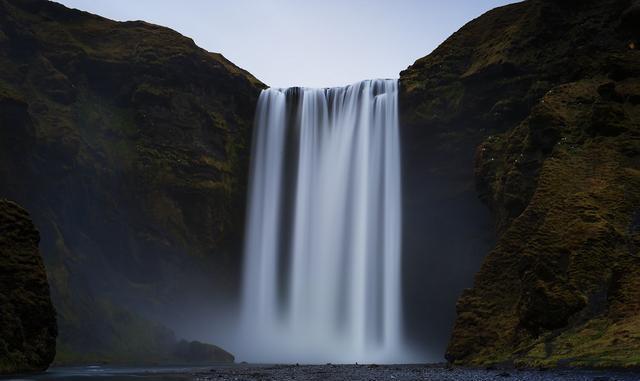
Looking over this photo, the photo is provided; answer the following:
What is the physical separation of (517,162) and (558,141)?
10.1ft

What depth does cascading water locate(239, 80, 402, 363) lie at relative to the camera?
51719 mm

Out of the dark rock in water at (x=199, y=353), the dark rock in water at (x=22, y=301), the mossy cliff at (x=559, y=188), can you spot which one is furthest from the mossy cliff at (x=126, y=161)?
the mossy cliff at (x=559, y=188)

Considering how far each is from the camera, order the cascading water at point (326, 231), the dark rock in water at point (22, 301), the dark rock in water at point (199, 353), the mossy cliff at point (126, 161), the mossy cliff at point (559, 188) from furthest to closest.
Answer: the cascading water at point (326, 231), the mossy cliff at point (126, 161), the dark rock in water at point (199, 353), the dark rock in water at point (22, 301), the mossy cliff at point (559, 188)

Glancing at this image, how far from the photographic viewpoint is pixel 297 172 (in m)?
58.2

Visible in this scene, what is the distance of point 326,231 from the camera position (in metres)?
55.0

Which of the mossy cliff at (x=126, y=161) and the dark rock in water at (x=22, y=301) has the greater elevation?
the mossy cliff at (x=126, y=161)

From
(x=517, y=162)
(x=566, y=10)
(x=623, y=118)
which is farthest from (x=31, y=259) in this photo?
(x=566, y=10)

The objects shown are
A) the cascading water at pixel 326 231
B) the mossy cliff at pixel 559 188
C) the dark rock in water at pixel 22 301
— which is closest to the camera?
the mossy cliff at pixel 559 188

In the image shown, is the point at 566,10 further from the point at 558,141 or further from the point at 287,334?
the point at 287,334

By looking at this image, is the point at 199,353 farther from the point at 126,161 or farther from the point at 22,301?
the point at 22,301

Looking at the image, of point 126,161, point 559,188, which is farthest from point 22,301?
point 126,161

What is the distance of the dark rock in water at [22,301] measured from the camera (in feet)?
78.7

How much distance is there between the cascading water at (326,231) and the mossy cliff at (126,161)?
10.5 ft

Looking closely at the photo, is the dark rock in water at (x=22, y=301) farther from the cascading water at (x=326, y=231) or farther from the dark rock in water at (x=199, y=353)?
the cascading water at (x=326, y=231)
